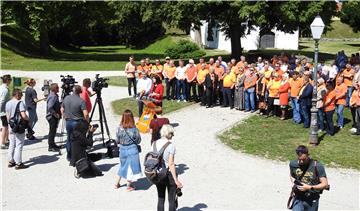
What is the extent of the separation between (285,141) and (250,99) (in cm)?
402

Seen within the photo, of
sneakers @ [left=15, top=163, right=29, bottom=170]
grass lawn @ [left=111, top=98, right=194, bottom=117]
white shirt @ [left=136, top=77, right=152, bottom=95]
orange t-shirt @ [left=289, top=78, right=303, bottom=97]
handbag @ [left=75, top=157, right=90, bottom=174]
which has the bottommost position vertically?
sneakers @ [left=15, top=163, right=29, bottom=170]

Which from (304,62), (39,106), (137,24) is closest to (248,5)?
(304,62)

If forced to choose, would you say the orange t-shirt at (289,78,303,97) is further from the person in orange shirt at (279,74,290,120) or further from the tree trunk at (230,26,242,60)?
the tree trunk at (230,26,242,60)

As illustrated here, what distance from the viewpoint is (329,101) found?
15.0 metres

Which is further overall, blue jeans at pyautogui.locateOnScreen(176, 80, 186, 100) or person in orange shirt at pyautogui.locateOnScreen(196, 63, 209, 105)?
blue jeans at pyautogui.locateOnScreen(176, 80, 186, 100)

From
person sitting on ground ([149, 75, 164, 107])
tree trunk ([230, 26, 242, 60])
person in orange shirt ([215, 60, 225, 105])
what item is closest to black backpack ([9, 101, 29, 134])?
person sitting on ground ([149, 75, 164, 107])

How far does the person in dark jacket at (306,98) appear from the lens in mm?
15641

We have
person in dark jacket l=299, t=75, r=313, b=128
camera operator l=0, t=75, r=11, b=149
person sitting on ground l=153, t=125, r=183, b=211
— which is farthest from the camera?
person in dark jacket l=299, t=75, r=313, b=128

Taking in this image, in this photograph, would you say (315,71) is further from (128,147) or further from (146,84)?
(128,147)

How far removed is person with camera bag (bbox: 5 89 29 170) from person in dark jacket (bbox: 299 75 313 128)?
836cm

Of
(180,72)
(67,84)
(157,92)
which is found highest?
(67,84)

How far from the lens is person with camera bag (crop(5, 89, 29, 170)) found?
1171 cm

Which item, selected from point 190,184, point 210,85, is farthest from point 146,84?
point 190,184

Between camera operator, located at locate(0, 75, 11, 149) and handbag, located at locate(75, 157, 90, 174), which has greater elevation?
camera operator, located at locate(0, 75, 11, 149)
